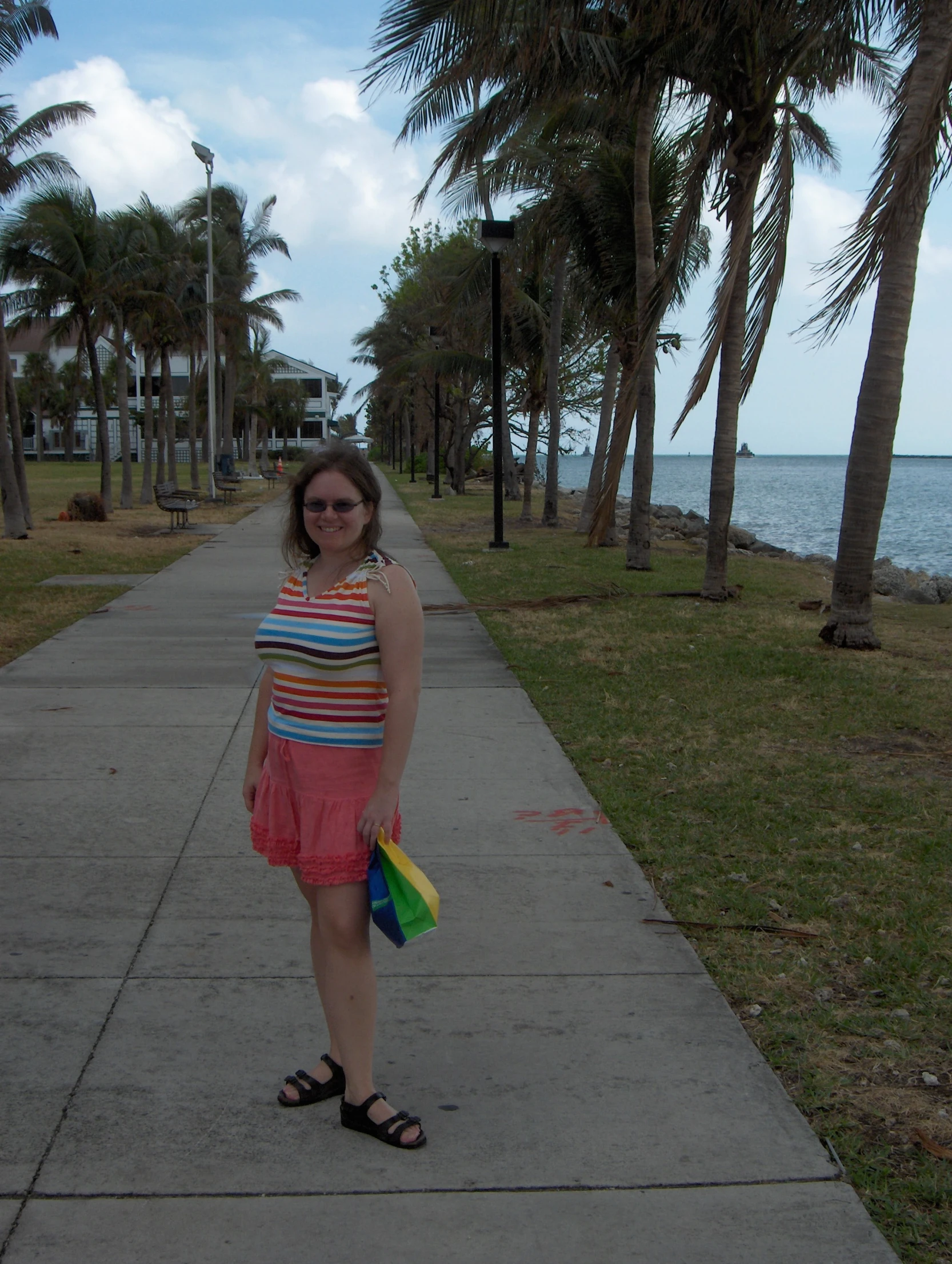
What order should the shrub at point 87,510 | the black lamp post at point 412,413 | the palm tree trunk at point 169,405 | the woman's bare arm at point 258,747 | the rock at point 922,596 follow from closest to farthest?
the woman's bare arm at point 258,747 → the rock at point 922,596 → the shrub at point 87,510 → the palm tree trunk at point 169,405 → the black lamp post at point 412,413

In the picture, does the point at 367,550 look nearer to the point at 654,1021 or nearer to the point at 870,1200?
the point at 654,1021

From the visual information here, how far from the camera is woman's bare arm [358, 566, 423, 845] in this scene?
285 centimetres

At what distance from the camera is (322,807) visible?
2902 mm

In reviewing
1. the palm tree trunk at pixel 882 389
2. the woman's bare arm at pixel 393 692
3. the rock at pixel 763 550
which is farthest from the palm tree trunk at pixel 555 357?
the woman's bare arm at pixel 393 692

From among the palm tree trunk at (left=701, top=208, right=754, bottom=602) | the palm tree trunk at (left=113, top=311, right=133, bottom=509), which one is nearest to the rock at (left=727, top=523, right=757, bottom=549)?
the palm tree trunk at (left=701, top=208, right=754, bottom=602)

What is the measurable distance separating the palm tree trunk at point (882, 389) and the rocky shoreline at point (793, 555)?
9.10 feet

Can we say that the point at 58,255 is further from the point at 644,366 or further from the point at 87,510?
the point at 644,366

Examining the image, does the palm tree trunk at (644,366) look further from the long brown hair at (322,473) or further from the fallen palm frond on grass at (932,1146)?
the fallen palm frond on grass at (932,1146)

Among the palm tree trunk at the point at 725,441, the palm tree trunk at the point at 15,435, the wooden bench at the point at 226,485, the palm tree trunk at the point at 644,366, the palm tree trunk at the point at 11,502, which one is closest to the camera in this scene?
the palm tree trunk at the point at 725,441

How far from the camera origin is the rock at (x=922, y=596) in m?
17.3

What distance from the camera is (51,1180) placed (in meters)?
2.80

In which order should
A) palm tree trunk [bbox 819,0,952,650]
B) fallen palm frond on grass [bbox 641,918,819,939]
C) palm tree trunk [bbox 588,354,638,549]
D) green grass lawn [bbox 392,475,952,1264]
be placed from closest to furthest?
green grass lawn [bbox 392,475,952,1264]
fallen palm frond on grass [bbox 641,918,819,939]
palm tree trunk [bbox 819,0,952,650]
palm tree trunk [bbox 588,354,638,549]

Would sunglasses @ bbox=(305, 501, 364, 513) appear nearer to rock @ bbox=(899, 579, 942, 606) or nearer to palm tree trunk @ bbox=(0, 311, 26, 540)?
rock @ bbox=(899, 579, 942, 606)

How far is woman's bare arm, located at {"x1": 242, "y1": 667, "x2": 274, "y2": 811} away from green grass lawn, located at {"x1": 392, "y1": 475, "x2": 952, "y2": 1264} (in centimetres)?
167
